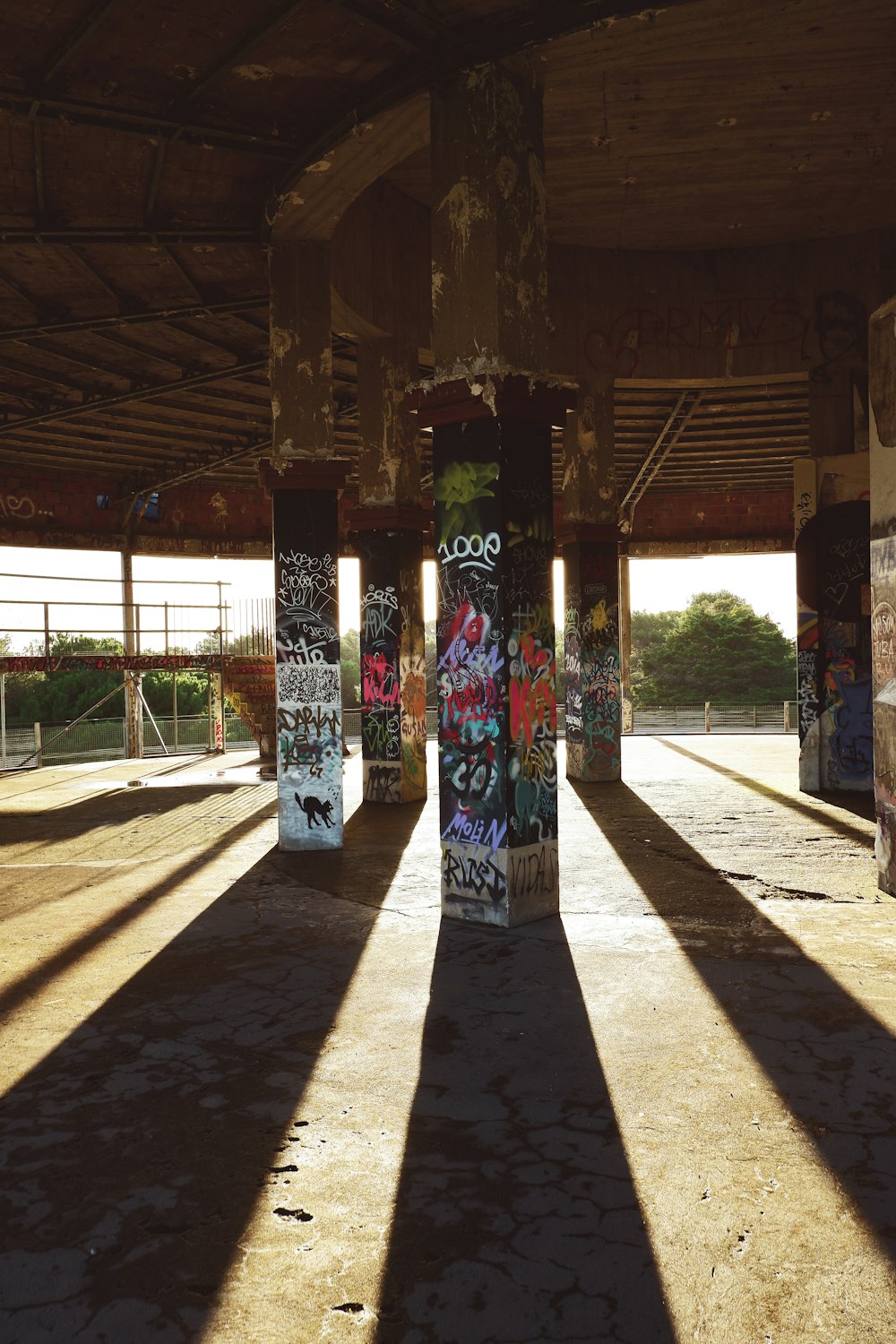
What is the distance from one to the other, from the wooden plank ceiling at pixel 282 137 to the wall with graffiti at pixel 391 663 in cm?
337

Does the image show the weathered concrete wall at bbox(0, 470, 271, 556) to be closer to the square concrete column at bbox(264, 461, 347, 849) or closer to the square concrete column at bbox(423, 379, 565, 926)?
the square concrete column at bbox(264, 461, 347, 849)

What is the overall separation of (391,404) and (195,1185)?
1021cm

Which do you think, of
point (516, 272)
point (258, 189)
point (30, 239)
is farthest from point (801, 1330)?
point (30, 239)

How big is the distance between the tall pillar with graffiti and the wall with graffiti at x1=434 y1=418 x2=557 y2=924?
268 centimetres

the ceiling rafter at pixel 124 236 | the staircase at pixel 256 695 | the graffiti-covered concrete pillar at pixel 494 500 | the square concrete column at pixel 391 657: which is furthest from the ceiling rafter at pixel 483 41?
the staircase at pixel 256 695

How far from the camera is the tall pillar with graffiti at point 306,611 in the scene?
360 inches

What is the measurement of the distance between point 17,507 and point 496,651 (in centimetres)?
1702

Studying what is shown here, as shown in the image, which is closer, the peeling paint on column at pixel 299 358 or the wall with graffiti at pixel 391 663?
the peeling paint on column at pixel 299 358

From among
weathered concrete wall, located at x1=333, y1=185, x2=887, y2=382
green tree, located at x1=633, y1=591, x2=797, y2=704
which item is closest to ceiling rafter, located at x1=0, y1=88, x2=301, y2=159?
weathered concrete wall, located at x1=333, y1=185, x2=887, y2=382

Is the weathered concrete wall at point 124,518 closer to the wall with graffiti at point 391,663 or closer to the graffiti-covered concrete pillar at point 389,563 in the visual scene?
the graffiti-covered concrete pillar at point 389,563

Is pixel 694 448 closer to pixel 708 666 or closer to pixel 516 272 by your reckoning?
pixel 516 272

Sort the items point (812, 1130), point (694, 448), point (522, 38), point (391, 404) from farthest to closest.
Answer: point (694, 448), point (391, 404), point (522, 38), point (812, 1130)

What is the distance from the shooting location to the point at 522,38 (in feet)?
20.9

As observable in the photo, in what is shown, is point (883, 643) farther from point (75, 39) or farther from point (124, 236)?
point (124, 236)
